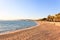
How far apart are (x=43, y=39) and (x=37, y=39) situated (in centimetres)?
52

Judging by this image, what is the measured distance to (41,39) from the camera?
12562 millimetres

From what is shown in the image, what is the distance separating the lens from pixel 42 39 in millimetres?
12539

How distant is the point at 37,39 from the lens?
496 inches

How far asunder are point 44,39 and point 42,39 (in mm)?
180

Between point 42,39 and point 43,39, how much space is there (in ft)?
0.30

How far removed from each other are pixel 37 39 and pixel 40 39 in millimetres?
260

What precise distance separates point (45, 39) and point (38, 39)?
0.60 metres

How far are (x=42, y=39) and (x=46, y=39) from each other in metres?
0.34

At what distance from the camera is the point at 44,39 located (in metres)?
12.6

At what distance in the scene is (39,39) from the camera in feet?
41.3

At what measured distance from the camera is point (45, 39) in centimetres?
1257

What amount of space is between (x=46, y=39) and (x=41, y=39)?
1.41 ft

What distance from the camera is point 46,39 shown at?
A: 12.5 meters
